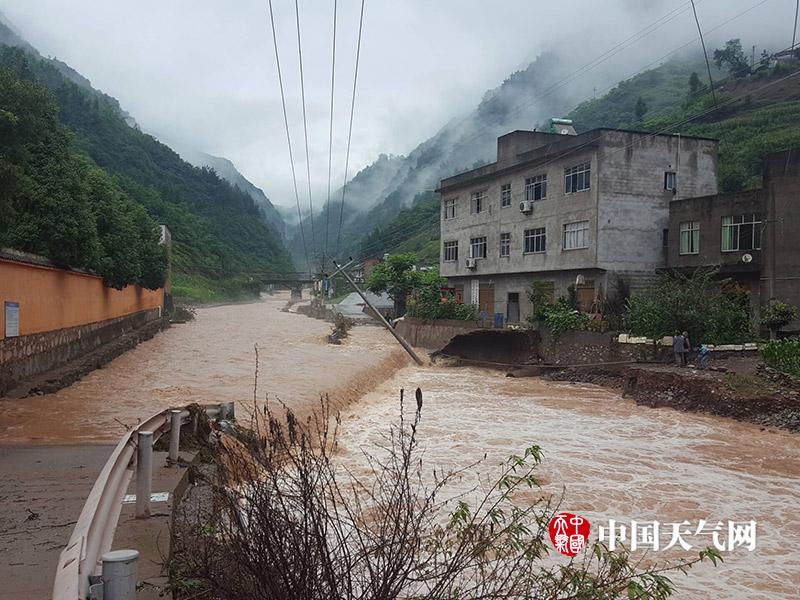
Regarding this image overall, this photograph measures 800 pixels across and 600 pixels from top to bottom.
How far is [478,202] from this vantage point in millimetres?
33750

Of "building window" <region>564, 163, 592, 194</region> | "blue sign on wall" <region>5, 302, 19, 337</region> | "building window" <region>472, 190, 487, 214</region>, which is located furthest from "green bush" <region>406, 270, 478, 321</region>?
"blue sign on wall" <region>5, 302, 19, 337</region>

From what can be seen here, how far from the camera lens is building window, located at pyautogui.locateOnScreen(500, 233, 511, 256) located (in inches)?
1230

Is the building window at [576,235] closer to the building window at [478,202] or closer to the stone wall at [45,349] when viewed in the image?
the building window at [478,202]

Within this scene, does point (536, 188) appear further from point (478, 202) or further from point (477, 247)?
point (477, 247)

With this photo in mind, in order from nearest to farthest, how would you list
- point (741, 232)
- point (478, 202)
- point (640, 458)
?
point (640, 458) → point (741, 232) → point (478, 202)

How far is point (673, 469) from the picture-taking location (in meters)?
11.1

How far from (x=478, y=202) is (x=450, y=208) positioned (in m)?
2.78

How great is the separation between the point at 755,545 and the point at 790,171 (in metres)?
17.6

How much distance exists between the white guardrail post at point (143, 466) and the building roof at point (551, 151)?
2410 cm

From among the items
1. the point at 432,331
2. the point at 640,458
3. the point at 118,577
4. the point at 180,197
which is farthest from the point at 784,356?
the point at 180,197

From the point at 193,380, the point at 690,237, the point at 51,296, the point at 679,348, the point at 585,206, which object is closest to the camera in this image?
the point at 51,296

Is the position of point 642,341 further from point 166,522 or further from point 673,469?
point 166,522

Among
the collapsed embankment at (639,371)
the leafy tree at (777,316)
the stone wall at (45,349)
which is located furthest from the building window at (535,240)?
the stone wall at (45,349)

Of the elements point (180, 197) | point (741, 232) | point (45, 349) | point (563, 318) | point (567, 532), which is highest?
point (180, 197)
